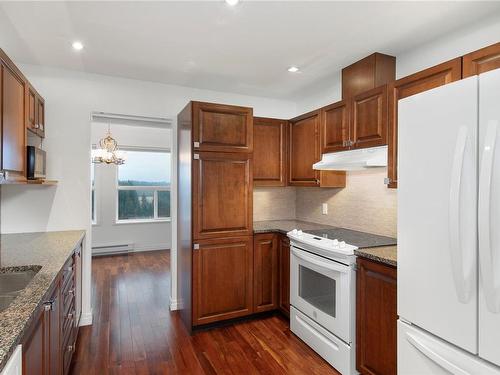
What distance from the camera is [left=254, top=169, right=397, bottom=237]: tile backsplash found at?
274cm

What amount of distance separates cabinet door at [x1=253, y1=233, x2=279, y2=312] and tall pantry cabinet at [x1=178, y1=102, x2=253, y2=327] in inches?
3.0

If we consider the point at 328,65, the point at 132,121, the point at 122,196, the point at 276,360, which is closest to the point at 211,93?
the point at 132,121

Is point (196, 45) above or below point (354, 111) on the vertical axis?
above

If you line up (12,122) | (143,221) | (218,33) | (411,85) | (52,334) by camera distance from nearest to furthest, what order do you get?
(52,334), (12,122), (411,85), (218,33), (143,221)

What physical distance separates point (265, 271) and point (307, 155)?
1318mm

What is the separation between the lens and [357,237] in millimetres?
2660

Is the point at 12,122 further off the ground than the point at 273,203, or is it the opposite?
Result: the point at 12,122

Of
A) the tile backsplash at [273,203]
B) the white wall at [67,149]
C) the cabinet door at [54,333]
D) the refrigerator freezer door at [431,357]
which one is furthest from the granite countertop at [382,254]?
the white wall at [67,149]

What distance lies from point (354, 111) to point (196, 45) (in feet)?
4.72

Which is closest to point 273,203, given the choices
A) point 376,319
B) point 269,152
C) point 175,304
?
point 269,152

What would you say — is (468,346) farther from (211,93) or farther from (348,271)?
(211,93)

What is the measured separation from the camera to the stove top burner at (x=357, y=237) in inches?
92.5

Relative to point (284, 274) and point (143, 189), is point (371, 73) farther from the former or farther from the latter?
point (143, 189)

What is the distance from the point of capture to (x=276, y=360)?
2434 millimetres
